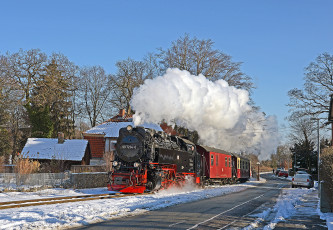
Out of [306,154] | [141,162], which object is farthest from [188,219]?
[306,154]

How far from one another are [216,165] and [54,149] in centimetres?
1820

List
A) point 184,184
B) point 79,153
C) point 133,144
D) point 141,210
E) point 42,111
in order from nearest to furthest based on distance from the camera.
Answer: point 141,210 < point 133,144 < point 184,184 < point 79,153 < point 42,111

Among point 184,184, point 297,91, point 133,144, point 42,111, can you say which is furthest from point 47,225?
point 42,111

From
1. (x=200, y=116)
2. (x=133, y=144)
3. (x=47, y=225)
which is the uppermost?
(x=200, y=116)

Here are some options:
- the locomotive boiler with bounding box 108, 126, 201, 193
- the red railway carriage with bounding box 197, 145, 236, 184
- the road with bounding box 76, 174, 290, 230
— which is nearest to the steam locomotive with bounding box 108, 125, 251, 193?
the locomotive boiler with bounding box 108, 126, 201, 193

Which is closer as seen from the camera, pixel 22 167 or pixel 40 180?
pixel 40 180

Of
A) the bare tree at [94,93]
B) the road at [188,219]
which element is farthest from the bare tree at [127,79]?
the road at [188,219]

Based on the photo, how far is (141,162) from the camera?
17.5 metres

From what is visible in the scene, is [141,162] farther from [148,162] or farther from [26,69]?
[26,69]

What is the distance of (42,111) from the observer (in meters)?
45.6

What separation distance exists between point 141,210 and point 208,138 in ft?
69.9

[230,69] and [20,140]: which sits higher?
[230,69]

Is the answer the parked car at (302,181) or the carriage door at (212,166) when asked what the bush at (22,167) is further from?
the parked car at (302,181)

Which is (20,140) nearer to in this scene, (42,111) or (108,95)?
(42,111)
